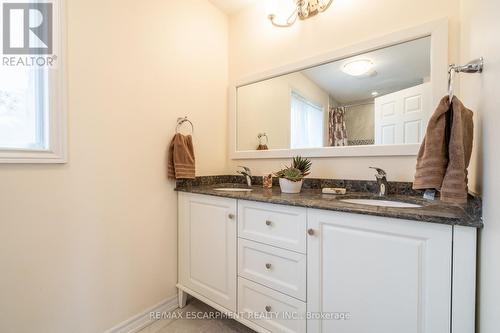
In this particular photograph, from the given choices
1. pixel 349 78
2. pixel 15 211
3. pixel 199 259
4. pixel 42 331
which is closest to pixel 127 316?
pixel 42 331

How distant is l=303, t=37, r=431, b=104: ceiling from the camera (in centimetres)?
128

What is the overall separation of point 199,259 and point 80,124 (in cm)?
106

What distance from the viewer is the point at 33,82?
3.71ft

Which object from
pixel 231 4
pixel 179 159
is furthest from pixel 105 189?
pixel 231 4

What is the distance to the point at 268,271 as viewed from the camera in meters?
1.21

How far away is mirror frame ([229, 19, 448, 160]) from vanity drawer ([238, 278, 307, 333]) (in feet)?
3.02

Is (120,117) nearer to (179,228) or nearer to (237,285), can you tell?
(179,228)

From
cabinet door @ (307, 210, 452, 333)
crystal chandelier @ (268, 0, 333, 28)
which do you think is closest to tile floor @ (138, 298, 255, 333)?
cabinet door @ (307, 210, 452, 333)

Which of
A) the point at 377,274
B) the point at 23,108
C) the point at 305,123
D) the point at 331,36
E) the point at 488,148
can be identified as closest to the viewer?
the point at 488,148

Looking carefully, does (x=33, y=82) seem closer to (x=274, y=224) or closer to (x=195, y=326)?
(x=274, y=224)

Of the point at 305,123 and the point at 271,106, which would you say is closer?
the point at 305,123

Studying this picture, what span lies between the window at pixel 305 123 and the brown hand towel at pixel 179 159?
0.78 meters

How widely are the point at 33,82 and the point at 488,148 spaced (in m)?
1.89

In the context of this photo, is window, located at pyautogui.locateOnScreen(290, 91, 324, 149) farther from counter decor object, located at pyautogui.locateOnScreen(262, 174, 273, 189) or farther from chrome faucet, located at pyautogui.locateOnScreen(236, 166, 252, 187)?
chrome faucet, located at pyautogui.locateOnScreen(236, 166, 252, 187)
